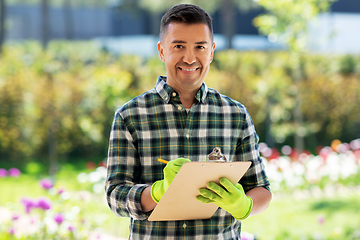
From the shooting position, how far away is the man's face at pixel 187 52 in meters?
1.19

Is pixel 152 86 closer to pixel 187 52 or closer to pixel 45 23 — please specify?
pixel 45 23

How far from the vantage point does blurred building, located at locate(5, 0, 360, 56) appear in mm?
6152

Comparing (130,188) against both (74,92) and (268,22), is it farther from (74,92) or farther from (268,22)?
(74,92)

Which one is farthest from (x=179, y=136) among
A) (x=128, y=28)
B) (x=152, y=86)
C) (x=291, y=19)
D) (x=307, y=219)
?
(x=128, y=28)

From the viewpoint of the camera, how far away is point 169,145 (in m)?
1.23

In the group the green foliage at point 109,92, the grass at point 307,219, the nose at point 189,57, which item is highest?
the green foliage at point 109,92

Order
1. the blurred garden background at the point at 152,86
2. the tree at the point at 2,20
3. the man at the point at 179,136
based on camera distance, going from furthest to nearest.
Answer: the tree at the point at 2,20 → the blurred garden background at the point at 152,86 → the man at the point at 179,136

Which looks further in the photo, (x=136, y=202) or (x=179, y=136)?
(x=179, y=136)

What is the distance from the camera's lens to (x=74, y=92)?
5.55m

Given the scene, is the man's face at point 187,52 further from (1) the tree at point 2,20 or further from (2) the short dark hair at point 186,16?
(1) the tree at point 2,20

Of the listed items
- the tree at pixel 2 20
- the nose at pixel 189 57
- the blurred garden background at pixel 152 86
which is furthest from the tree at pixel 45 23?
the nose at pixel 189 57

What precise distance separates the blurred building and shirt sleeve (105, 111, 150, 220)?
513 centimetres

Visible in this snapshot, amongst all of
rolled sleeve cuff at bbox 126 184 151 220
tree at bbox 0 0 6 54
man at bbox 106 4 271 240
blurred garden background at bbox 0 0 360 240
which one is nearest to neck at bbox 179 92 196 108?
man at bbox 106 4 271 240

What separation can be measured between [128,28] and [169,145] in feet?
18.4
